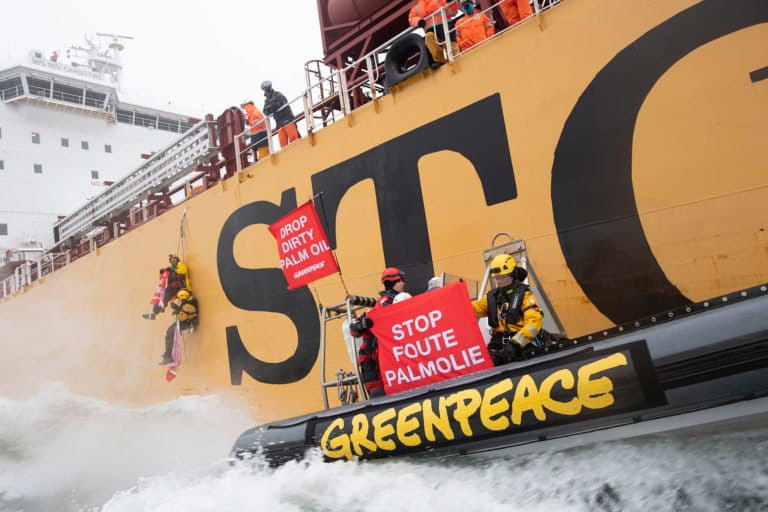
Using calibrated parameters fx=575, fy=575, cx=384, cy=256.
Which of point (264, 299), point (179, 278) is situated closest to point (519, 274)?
point (264, 299)

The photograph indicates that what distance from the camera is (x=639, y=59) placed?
5.32m

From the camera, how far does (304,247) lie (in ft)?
22.0

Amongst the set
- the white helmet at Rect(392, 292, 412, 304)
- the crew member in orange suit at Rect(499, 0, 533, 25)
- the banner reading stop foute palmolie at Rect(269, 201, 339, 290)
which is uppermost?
the crew member in orange suit at Rect(499, 0, 533, 25)

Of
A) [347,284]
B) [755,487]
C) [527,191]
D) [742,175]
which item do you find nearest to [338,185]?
[347,284]

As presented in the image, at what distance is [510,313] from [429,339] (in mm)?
796

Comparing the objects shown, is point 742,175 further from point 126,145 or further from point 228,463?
point 126,145

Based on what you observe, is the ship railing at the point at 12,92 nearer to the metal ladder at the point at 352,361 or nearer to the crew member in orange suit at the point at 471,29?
the crew member in orange suit at the point at 471,29

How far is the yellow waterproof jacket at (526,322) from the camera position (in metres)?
4.30

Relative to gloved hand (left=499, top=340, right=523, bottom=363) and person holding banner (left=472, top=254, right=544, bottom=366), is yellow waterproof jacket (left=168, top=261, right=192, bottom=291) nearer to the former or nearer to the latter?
person holding banner (left=472, top=254, right=544, bottom=366)

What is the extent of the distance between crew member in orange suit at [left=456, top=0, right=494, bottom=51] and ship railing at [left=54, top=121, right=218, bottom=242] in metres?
5.71

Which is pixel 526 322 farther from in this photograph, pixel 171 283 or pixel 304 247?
pixel 171 283

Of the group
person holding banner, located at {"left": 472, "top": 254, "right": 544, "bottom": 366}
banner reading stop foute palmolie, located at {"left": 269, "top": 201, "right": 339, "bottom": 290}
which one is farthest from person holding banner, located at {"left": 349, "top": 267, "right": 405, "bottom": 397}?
person holding banner, located at {"left": 472, "top": 254, "right": 544, "bottom": 366}

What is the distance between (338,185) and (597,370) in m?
5.21

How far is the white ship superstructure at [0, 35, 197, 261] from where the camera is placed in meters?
19.3
